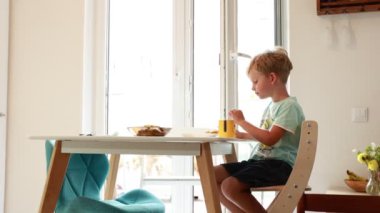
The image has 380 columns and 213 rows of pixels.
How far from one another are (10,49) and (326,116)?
2289mm

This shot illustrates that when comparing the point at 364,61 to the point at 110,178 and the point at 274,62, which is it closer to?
the point at 274,62

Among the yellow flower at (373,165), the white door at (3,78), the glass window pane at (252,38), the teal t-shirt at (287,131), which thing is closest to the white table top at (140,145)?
the teal t-shirt at (287,131)

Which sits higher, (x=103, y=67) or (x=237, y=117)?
(x=103, y=67)

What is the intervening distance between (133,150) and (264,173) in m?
0.61

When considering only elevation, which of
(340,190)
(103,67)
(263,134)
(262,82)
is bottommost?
(340,190)

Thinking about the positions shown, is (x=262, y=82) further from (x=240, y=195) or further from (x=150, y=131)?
(x=150, y=131)

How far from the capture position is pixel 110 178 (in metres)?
2.12

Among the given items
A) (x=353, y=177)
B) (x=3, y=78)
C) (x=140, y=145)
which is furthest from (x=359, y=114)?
(x=3, y=78)

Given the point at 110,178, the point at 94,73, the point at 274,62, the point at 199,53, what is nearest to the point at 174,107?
→ the point at 199,53

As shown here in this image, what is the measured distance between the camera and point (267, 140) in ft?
5.65

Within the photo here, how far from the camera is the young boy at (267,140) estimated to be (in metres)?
1.69

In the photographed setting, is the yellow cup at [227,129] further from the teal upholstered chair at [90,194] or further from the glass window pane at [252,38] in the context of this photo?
the glass window pane at [252,38]

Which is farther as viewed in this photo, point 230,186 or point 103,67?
point 103,67

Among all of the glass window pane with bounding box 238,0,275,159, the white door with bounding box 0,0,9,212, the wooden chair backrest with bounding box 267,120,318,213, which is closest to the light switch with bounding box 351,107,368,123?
the glass window pane with bounding box 238,0,275,159
